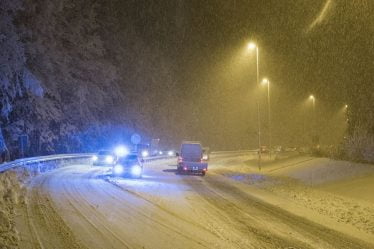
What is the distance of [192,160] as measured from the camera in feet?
132

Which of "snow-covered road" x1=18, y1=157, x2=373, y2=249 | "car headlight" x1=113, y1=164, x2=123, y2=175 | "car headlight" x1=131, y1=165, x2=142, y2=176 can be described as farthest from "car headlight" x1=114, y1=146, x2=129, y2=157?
"snow-covered road" x1=18, y1=157, x2=373, y2=249

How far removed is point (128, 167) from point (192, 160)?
6.93 meters

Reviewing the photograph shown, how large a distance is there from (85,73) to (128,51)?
20247mm

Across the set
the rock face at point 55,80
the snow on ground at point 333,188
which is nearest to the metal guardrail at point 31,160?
the rock face at point 55,80

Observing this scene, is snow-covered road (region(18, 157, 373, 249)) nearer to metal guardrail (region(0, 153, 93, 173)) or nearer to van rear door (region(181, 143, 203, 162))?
metal guardrail (region(0, 153, 93, 173))

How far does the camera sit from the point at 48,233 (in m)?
13.2

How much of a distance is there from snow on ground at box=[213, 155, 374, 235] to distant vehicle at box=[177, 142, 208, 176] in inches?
231

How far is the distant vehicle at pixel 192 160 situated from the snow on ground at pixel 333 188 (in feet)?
19.2

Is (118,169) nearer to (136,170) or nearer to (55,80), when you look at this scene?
(136,170)

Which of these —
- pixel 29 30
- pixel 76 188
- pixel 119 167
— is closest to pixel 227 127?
pixel 29 30

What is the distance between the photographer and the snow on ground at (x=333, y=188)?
18250mm

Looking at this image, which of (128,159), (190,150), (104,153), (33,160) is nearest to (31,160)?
(33,160)

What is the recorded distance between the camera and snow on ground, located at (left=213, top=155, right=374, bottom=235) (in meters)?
18.2

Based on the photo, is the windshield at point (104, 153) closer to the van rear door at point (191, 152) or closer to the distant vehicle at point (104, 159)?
the distant vehicle at point (104, 159)
